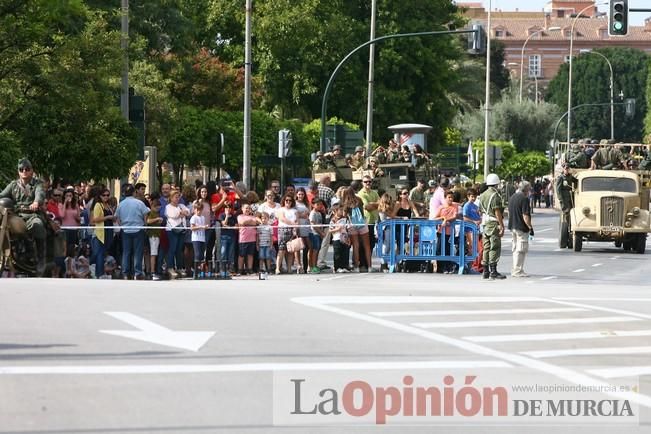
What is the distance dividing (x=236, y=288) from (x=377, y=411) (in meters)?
9.94

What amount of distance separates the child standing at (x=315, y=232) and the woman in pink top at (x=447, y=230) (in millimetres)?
2226

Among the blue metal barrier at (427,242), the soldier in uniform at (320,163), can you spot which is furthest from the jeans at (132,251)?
the soldier in uniform at (320,163)

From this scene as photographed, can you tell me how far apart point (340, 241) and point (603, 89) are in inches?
5374

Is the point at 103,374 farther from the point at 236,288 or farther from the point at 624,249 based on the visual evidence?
the point at 624,249

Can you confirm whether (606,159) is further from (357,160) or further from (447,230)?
(447,230)

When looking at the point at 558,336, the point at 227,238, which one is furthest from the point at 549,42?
the point at 558,336

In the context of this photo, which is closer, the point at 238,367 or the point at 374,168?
the point at 238,367

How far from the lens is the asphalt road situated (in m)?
10.1

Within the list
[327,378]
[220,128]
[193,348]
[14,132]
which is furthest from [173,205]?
[220,128]

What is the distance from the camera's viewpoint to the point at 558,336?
15.1 metres

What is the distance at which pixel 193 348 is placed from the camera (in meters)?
13.2

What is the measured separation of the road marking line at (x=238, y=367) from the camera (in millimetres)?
11789

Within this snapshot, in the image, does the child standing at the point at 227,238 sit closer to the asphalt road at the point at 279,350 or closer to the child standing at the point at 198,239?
the child standing at the point at 198,239

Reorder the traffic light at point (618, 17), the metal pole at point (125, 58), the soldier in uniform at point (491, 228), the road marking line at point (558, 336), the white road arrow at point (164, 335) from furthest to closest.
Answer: the traffic light at point (618, 17), the metal pole at point (125, 58), the soldier in uniform at point (491, 228), the road marking line at point (558, 336), the white road arrow at point (164, 335)
